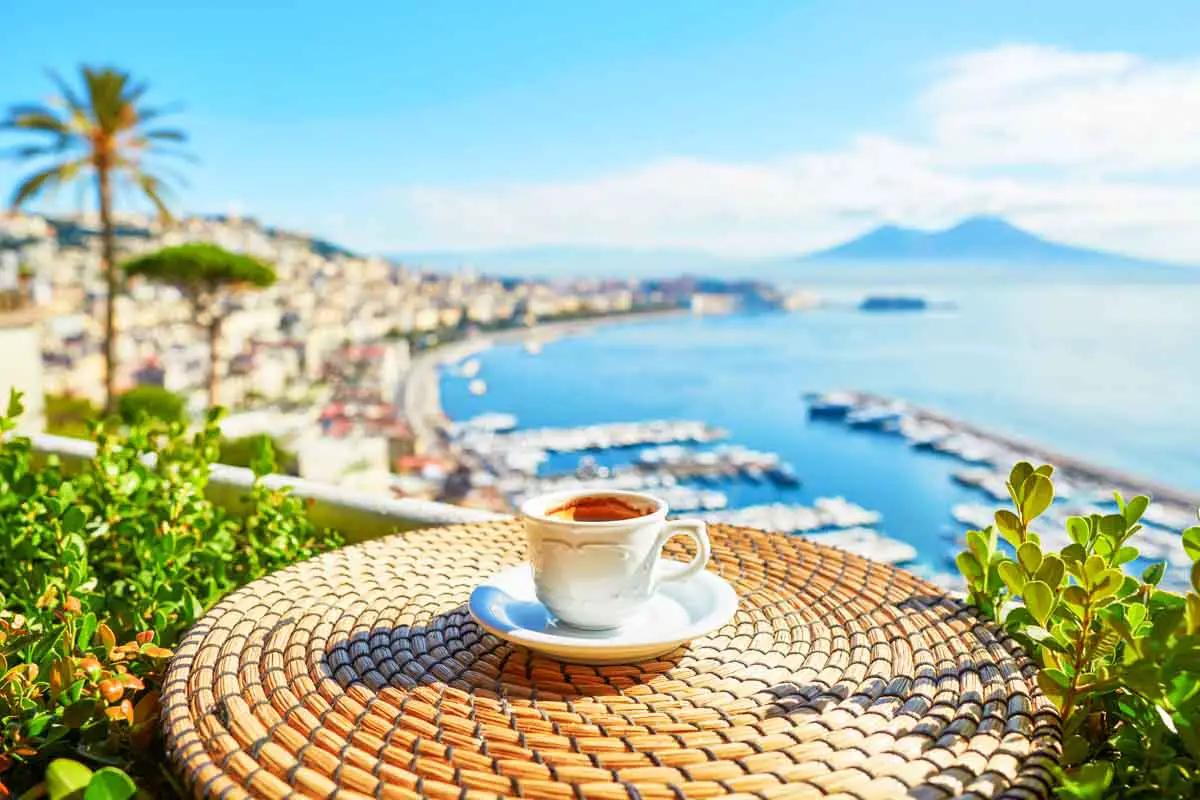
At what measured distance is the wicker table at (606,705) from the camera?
520 mm

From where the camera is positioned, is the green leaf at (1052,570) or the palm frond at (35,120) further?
the palm frond at (35,120)

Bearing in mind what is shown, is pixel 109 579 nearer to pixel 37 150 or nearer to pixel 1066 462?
pixel 37 150

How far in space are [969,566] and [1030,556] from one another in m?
0.25

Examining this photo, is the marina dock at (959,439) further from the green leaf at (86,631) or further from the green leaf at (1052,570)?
the green leaf at (86,631)

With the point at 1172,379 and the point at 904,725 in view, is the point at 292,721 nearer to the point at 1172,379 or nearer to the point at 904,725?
the point at 904,725

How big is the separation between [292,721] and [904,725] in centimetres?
44

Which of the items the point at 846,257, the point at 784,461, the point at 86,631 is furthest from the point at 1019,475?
the point at 846,257

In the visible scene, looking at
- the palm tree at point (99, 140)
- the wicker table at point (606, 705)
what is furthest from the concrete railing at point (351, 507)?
the palm tree at point (99, 140)

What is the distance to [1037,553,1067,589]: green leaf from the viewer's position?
636 millimetres

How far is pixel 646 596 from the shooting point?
29.3 inches

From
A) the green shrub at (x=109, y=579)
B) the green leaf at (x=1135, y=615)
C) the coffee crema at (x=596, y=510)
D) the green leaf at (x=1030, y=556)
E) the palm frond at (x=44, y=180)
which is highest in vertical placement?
the palm frond at (x=44, y=180)

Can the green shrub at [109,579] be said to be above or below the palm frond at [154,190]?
below

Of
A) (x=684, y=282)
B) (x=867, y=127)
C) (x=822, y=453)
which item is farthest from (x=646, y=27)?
(x=822, y=453)

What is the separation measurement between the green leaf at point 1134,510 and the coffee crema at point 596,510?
16.2 inches
